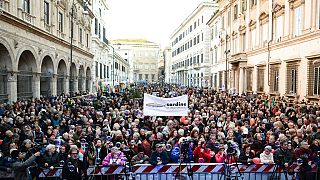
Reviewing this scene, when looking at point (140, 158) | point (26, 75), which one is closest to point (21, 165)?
point (140, 158)

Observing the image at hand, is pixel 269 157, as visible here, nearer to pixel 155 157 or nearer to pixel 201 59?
pixel 155 157

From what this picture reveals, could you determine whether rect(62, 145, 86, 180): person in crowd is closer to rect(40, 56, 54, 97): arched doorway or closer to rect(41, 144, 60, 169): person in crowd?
rect(41, 144, 60, 169): person in crowd

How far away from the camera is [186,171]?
7.61m

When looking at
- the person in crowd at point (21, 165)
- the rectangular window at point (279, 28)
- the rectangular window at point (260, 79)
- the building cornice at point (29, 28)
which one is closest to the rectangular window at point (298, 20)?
the rectangular window at point (279, 28)

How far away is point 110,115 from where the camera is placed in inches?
566

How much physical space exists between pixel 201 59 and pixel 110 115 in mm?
49122

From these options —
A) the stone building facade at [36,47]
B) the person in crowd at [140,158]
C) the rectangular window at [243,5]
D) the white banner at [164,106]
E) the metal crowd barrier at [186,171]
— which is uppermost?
the rectangular window at [243,5]

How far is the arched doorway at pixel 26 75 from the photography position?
21.5 m

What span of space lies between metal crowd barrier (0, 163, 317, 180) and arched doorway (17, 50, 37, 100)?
1516 centimetres

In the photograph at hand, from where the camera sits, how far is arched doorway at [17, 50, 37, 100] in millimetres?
21500

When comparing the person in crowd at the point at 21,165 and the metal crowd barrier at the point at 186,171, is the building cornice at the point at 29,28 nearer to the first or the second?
the person in crowd at the point at 21,165

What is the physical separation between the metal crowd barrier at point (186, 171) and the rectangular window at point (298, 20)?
17850mm

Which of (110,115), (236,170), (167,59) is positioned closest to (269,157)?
(236,170)

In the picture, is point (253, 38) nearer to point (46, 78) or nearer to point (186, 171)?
point (46, 78)
